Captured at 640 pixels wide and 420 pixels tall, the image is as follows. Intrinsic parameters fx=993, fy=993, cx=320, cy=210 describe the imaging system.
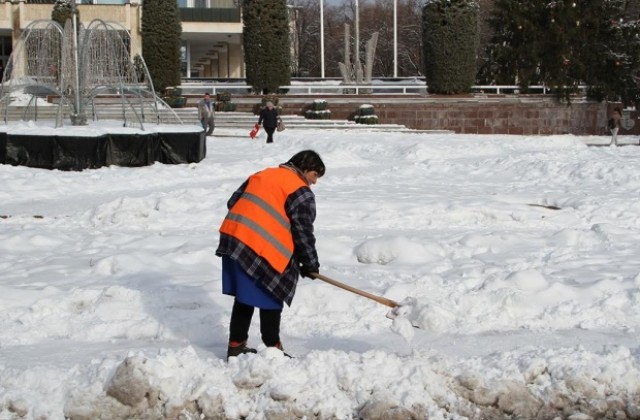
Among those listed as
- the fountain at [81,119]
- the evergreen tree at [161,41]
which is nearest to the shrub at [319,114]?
the fountain at [81,119]

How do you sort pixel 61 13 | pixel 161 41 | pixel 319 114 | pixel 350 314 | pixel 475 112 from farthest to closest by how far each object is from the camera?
pixel 61 13
pixel 161 41
pixel 475 112
pixel 319 114
pixel 350 314

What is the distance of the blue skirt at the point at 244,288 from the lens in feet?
19.0

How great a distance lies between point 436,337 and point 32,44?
21.2 meters

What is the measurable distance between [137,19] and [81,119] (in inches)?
973

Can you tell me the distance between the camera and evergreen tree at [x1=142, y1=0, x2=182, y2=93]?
3609 centimetres

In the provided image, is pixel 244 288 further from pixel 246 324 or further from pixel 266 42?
pixel 266 42

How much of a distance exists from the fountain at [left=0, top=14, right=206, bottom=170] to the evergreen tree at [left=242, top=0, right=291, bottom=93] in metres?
5.89

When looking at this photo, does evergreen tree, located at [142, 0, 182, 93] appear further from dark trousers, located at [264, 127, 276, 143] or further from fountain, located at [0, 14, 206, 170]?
dark trousers, located at [264, 127, 276, 143]

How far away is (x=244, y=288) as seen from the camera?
5.80 metres

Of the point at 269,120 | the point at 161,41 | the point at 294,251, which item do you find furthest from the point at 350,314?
the point at 161,41

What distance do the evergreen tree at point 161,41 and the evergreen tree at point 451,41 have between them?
9.18 metres

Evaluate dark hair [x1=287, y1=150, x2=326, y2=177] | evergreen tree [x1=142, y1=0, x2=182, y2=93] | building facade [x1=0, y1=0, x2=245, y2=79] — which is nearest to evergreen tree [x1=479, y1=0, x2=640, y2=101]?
evergreen tree [x1=142, y1=0, x2=182, y2=93]

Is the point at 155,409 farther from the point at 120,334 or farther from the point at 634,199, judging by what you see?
the point at 634,199

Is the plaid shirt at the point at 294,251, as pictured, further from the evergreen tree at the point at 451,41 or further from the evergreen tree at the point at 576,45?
the evergreen tree at the point at 576,45
